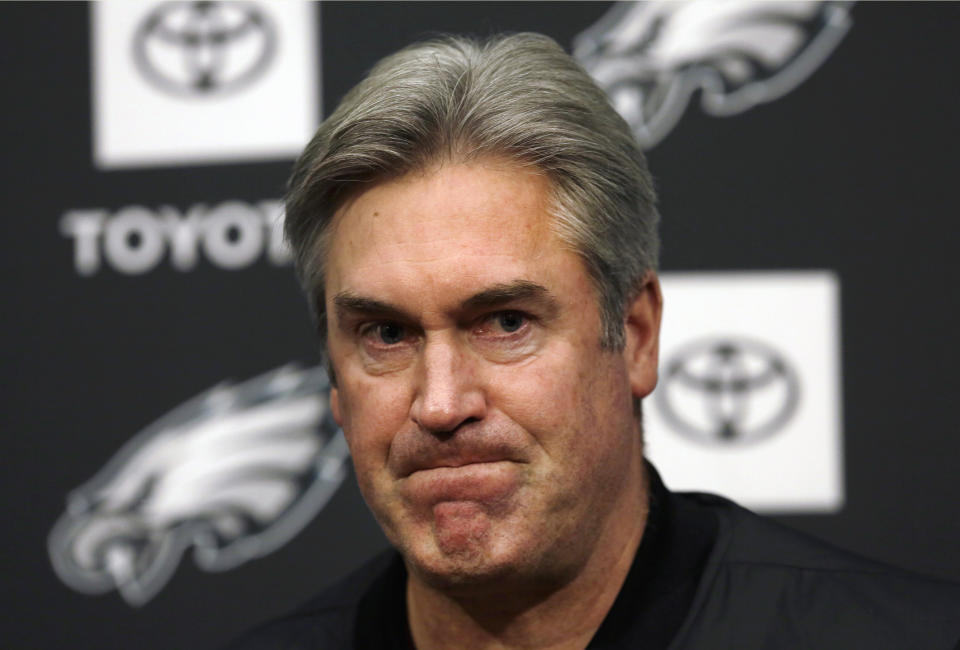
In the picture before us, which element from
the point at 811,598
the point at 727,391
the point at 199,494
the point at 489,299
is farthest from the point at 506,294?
the point at 199,494

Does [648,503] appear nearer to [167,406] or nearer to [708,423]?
[708,423]

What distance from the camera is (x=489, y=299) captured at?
1.42 m

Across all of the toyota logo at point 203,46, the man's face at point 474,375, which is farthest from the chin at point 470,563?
the toyota logo at point 203,46

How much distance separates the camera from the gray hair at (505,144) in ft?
4.83

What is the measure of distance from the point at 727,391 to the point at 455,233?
0.87 m

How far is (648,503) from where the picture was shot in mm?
1665

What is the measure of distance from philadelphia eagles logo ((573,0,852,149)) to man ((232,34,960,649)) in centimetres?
56

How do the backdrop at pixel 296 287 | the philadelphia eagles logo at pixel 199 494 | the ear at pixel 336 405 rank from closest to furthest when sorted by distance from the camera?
the ear at pixel 336 405, the backdrop at pixel 296 287, the philadelphia eagles logo at pixel 199 494

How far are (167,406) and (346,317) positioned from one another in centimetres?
88

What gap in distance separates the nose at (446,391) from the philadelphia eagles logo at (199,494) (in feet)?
2.82

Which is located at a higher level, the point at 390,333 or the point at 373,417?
the point at 390,333

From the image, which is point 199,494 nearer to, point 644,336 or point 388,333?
point 388,333

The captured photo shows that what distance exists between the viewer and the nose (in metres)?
1.39

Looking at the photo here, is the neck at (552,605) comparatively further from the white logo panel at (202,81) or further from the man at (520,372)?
the white logo panel at (202,81)
